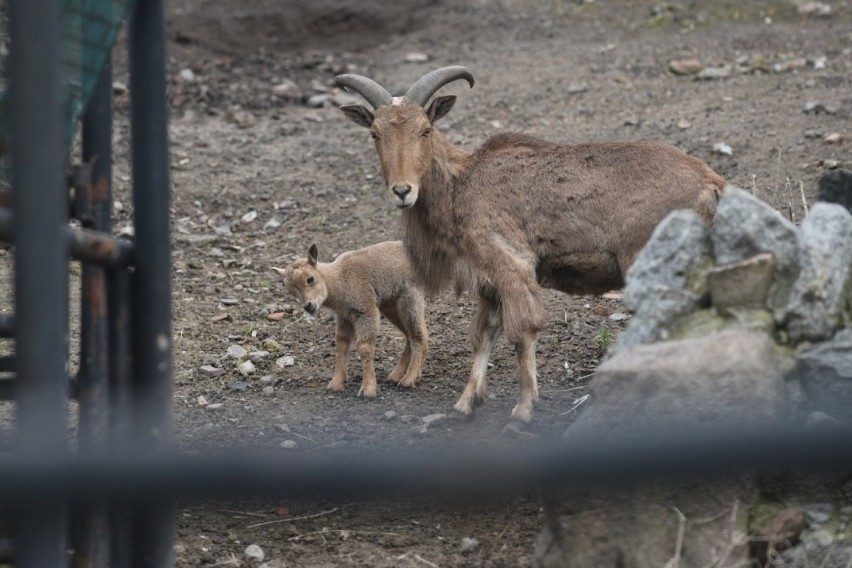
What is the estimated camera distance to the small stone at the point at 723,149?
35.5ft

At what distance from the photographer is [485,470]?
1.43 metres

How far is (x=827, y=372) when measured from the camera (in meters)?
4.44

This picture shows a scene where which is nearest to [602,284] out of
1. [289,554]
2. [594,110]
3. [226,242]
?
[289,554]

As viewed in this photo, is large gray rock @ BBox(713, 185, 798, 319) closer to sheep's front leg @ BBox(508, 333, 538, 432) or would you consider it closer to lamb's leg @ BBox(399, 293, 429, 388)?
sheep's front leg @ BBox(508, 333, 538, 432)

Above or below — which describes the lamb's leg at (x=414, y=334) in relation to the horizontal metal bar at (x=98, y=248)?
below

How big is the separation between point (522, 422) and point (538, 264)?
101 cm

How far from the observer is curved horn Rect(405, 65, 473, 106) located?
7762 millimetres

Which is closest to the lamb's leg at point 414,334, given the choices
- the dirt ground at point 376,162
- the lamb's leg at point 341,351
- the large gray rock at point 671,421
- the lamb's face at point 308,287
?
the dirt ground at point 376,162

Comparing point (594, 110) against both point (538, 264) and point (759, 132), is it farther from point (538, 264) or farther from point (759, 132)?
point (538, 264)

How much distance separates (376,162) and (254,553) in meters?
6.94

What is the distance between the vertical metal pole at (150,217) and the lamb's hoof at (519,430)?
4083mm

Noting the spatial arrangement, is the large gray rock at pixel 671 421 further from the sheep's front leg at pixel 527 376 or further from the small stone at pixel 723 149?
the small stone at pixel 723 149

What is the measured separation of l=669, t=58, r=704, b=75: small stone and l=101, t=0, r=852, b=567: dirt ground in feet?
0.35

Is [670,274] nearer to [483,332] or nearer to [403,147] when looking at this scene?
[483,332]
